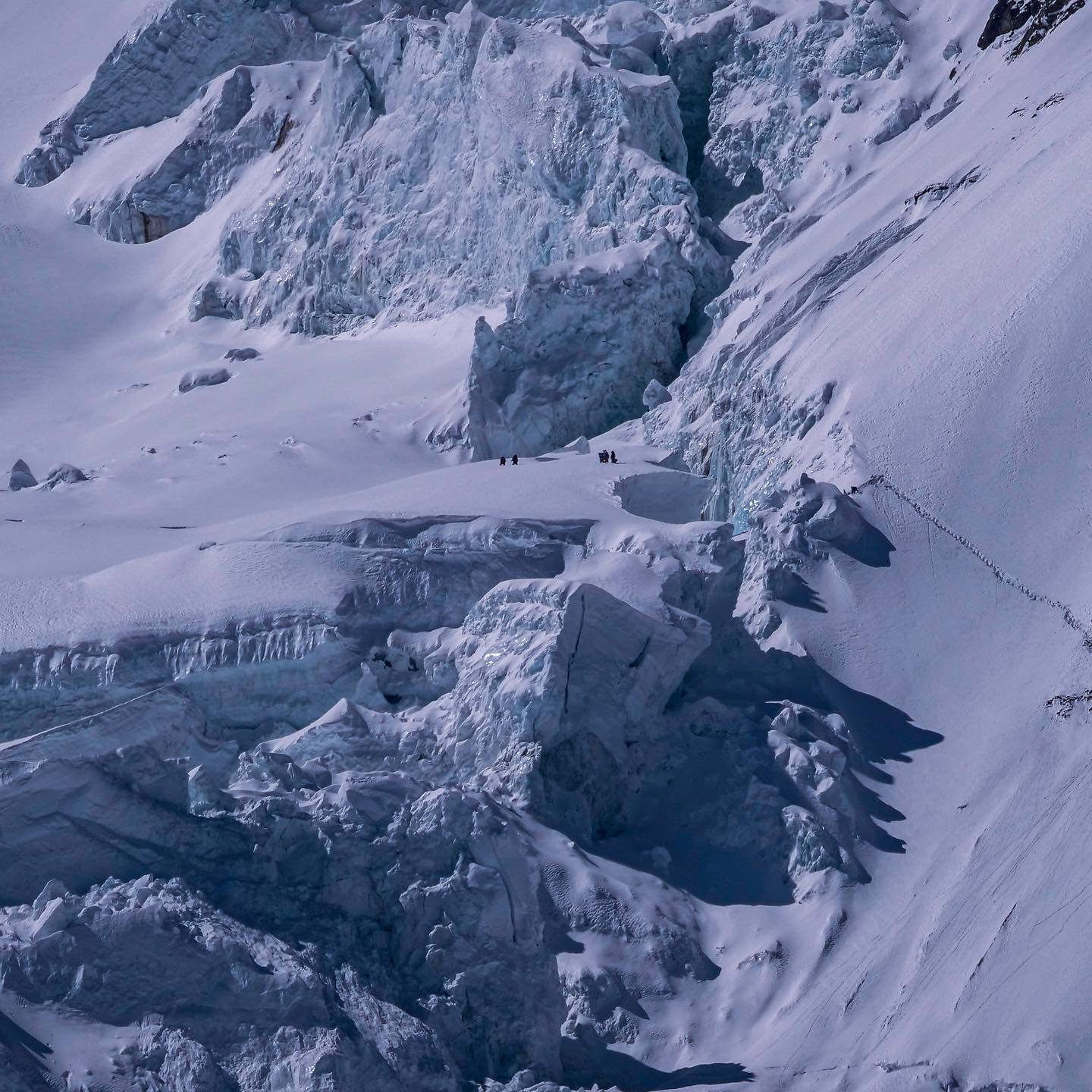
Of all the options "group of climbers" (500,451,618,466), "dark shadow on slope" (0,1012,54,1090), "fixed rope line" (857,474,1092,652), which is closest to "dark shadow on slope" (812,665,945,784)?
"fixed rope line" (857,474,1092,652)

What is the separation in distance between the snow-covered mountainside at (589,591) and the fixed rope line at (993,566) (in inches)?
3.0

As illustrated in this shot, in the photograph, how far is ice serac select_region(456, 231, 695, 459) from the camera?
118 feet

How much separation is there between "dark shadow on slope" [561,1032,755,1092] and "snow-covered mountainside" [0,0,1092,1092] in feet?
0.17

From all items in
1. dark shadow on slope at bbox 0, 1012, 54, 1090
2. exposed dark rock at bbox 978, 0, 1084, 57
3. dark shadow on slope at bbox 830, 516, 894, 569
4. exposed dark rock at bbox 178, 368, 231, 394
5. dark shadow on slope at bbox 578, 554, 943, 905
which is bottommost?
exposed dark rock at bbox 178, 368, 231, 394

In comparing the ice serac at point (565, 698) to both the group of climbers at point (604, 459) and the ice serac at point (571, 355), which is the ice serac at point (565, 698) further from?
the ice serac at point (571, 355)

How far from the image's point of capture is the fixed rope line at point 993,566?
2597 cm

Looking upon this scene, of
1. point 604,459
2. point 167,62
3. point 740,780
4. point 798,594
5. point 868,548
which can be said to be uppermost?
point 868,548

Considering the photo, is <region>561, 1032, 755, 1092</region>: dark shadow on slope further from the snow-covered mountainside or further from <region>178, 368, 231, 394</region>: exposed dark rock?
<region>178, 368, 231, 394</region>: exposed dark rock

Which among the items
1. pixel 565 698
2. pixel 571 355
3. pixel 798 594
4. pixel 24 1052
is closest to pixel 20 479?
pixel 571 355

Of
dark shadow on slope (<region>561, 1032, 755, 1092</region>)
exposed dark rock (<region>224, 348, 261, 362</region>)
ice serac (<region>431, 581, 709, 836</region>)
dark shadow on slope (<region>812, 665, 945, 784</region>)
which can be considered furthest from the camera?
exposed dark rock (<region>224, 348, 261, 362</region>)

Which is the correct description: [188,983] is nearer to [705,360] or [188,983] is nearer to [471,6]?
[705,360]

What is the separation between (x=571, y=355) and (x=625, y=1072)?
17552mm

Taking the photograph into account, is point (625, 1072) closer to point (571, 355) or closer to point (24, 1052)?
point (24, 1052)

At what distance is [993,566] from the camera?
27.2 meters
